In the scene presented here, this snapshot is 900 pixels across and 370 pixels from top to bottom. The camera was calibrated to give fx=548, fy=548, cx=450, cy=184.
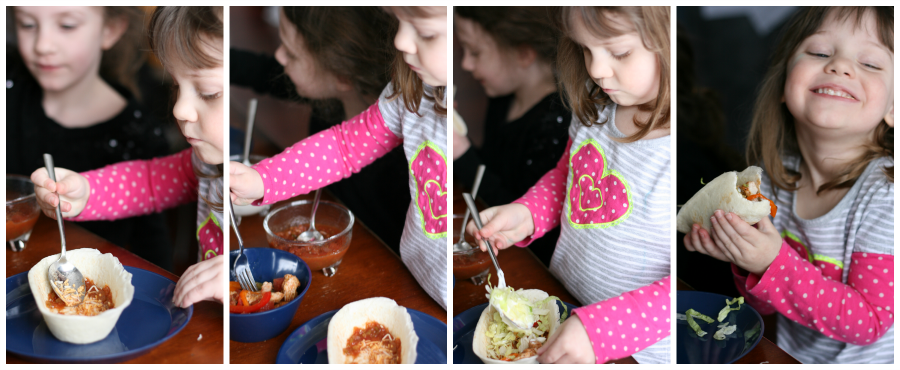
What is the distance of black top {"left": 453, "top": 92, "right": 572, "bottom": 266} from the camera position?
4.11 ft

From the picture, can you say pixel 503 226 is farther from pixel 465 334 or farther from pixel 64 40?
pixel 64 40

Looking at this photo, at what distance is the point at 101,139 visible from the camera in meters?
1.44

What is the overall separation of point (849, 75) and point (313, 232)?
4.09 ft

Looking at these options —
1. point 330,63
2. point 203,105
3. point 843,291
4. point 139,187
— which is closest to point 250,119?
point 203,105

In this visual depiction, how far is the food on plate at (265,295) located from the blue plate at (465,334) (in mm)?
376

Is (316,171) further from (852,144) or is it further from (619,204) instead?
(852,144)

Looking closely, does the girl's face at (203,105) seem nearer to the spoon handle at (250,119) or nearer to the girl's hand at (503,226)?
the spoon handle at (250,119)

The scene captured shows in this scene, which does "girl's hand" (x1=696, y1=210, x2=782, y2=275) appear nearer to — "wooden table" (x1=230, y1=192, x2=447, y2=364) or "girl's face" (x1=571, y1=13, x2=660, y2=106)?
"girl's face" (x1=571, y1=13, x2=660, y2=106)

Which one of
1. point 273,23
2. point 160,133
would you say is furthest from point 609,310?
point 160,133

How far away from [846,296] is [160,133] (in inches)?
65.2

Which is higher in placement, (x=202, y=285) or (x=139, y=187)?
(x=139, y=187)

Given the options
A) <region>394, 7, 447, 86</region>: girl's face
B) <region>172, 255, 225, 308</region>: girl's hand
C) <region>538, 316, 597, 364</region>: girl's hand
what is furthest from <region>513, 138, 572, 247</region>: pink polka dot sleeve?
<region>172, 255, 225, 308</region>: girl's hand

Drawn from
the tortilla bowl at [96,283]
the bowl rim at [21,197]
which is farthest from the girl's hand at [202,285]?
the bowl rim at [21,197]

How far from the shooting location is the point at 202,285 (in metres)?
1.28
